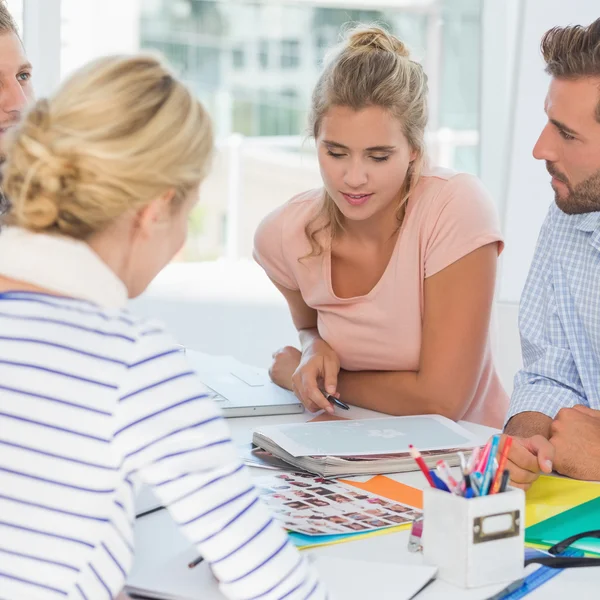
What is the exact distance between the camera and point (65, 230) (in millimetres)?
874

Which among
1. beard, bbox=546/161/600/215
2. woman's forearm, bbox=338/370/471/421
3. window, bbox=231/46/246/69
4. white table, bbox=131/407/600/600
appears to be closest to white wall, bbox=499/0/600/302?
beard, bbox=546/161/600/215

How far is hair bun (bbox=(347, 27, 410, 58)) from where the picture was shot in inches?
72.4

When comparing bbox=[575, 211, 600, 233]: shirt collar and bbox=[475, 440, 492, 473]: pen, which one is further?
bbox=[575, 211, 600, 233]: shirt collar

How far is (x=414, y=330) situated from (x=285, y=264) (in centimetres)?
34

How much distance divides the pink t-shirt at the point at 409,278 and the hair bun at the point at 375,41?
257 millimetres

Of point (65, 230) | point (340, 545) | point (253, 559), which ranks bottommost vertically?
point (340, 545)

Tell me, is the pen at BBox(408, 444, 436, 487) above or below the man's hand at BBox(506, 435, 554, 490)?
above

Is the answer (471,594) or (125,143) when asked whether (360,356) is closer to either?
(471,594)

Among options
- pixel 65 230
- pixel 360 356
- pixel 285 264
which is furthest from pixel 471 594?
pixel 285 264

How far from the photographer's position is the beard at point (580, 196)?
1.67 m

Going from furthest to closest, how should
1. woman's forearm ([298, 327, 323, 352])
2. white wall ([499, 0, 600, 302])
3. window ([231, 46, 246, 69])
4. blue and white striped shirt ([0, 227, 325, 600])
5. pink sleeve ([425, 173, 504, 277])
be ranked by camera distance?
window ([231, 46, 246, 69]), white wall ([499, 0, 600, 302]), woman's forearm ([298, 327, 323, 352]), pink sleeve ([425, 173, 504, 277]), blue and white striped shirt ([0, 227, 325, 600])

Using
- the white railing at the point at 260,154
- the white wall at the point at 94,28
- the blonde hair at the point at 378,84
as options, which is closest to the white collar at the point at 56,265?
the blonde hair at the point at 378,84

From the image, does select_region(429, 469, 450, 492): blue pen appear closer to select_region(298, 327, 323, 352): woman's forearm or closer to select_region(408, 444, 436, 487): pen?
select_region(408, 444, 436, 487): pen

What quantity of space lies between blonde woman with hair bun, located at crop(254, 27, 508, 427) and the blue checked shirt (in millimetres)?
94
